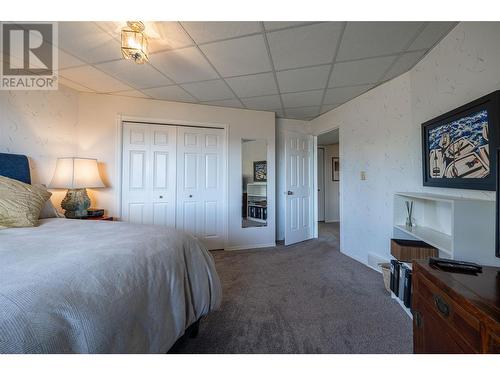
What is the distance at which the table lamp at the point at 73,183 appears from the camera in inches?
87.4

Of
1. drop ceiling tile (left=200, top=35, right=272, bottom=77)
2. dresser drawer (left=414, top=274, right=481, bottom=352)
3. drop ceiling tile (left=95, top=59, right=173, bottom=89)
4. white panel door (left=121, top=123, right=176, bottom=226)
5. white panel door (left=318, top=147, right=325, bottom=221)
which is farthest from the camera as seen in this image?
white panel door (left=318, top=147, right=325, bottom=221)

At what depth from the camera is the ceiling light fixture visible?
58.7 inches

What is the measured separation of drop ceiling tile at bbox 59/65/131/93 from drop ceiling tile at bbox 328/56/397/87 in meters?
2.46

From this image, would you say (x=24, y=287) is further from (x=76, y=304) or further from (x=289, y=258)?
(x=289, y=258)

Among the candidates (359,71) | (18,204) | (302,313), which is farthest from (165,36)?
(302,313)

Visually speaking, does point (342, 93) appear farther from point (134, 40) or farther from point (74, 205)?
point (74, 205)

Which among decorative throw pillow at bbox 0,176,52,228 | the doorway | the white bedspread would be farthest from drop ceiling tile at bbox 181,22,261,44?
Answer: the doorway

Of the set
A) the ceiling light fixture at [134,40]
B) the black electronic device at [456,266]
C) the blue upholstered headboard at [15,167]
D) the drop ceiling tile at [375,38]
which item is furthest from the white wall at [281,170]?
the blue upholstered headboard at [15,167]

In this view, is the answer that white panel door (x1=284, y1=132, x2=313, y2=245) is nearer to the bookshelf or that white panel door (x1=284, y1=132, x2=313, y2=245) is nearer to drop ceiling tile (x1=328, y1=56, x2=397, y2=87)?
the bookshelf

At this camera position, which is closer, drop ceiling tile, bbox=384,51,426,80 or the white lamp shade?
drop ceiling tile, bbox=384,51,426,80

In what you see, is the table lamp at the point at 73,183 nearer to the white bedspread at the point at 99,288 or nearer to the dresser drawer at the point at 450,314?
the white bedspread at the point at 99,288

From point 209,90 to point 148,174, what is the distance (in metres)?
1.41
